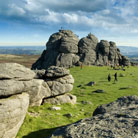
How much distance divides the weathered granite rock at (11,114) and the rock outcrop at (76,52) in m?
73.3

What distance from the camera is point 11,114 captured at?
18375mm

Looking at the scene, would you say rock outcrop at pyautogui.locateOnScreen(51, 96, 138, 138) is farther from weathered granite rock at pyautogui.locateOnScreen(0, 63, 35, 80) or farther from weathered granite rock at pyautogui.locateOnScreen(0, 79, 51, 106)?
weathered granite rock at pyautogui.locateOnScreen(0, 63, 35, 80)

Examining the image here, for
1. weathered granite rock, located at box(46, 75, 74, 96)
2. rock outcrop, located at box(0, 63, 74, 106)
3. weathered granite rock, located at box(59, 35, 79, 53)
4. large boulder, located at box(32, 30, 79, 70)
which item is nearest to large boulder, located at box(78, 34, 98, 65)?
large boulder, located at box(32, 30, 79, 70)

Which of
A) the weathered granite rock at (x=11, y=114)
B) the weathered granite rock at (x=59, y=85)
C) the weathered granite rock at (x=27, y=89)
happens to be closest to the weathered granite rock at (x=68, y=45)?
the weathered granite rock at (x=59, y=85)

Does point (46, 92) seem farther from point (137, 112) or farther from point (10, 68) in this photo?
point (137, 112)

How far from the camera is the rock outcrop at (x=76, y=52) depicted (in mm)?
95500

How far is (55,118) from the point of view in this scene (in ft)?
83.3

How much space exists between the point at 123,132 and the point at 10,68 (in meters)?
16.9

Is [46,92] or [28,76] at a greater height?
[28,76]

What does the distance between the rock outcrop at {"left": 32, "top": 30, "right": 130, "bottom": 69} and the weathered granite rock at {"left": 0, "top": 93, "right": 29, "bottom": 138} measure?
73328 mm

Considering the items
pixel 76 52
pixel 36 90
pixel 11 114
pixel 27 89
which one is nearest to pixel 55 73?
pixel 36 90

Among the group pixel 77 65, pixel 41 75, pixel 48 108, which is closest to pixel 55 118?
pixel 48 108

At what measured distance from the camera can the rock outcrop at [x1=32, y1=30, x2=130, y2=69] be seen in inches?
3760

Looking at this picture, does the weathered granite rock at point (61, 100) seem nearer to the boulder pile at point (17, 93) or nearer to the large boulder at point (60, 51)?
the boulder pile at point (17, 93)
